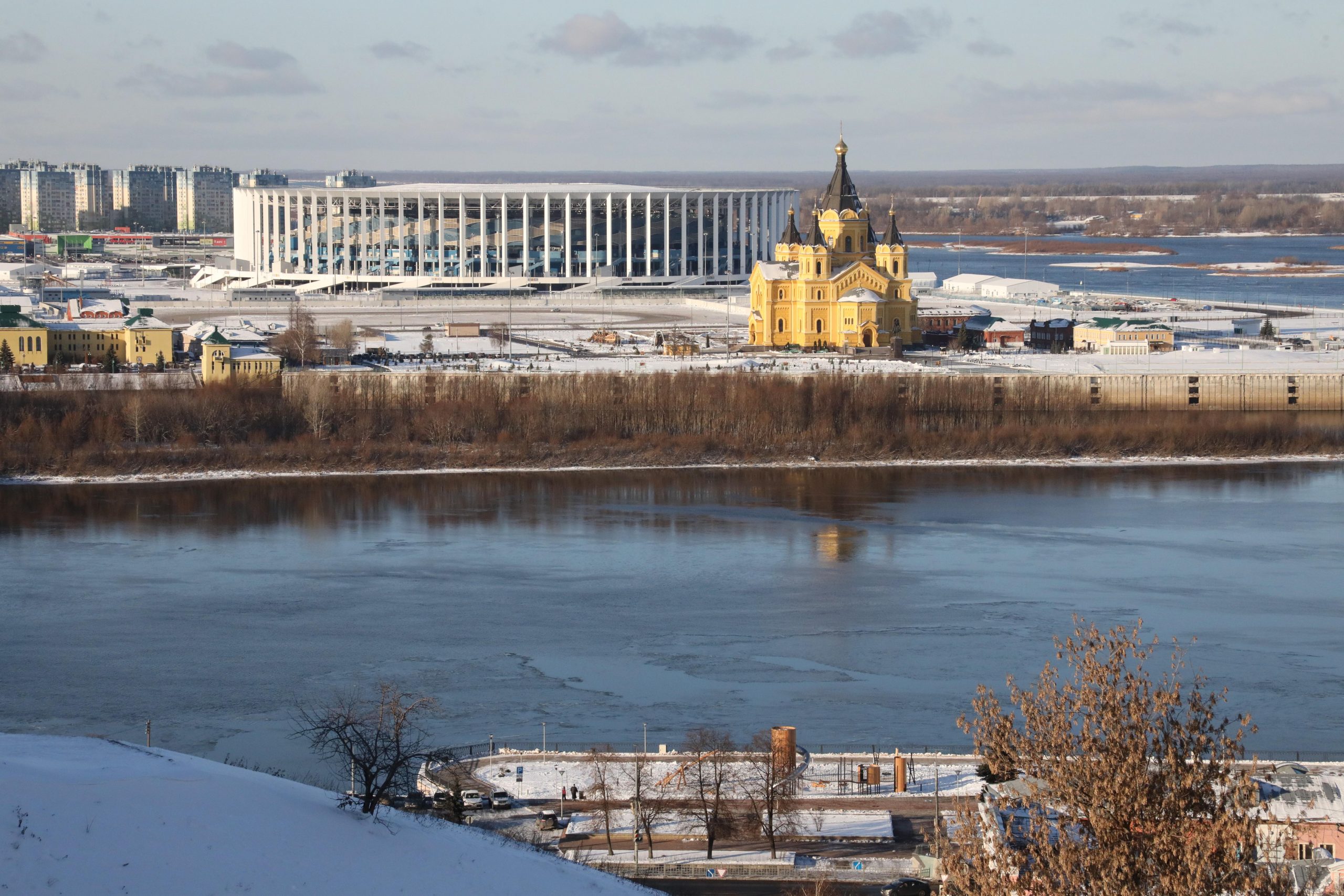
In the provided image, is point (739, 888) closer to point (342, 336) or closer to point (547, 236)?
point (342, 336)

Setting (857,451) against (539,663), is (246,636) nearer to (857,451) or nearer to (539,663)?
(539,663)

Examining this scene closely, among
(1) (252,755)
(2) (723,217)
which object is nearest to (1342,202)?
(2) (723,217)

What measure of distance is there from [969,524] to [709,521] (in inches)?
87.9

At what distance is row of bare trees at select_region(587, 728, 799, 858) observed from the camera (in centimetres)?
795

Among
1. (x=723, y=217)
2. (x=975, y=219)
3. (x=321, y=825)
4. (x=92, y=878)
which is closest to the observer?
(x=92, y=878)

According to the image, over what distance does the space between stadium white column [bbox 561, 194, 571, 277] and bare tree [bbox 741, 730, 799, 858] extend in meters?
31.3

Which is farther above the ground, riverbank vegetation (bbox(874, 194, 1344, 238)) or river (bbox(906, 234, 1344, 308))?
riverbank vegetation (bbox(874, 194, 1344, 238))

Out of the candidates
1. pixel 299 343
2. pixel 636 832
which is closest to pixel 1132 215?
pixel 299 343

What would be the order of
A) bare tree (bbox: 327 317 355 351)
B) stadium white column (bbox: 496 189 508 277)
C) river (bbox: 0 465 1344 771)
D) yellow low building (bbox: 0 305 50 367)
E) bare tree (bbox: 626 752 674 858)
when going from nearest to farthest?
bare tree (bbox: 626 752 674 858) < river (bbox: 0 465 1344 771) < yellow low building (bbox: 0 305 50 367) < bare tree (bbox: 327 317 355 351) < stadium white column (bbox: 496 189 508 277)

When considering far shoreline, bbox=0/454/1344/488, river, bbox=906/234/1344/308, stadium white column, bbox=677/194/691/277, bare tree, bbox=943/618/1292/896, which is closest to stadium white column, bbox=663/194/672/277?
stadium white column, bbox=677/194/691/277

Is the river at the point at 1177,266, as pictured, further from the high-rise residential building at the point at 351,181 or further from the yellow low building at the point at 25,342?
the yellow low building at the point at 25,342

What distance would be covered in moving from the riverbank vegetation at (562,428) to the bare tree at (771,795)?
39.1 ft

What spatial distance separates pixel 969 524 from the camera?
1617cm

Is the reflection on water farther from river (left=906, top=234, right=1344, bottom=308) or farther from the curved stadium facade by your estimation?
river (left=906, top=234, right=1344, bottom=308)
